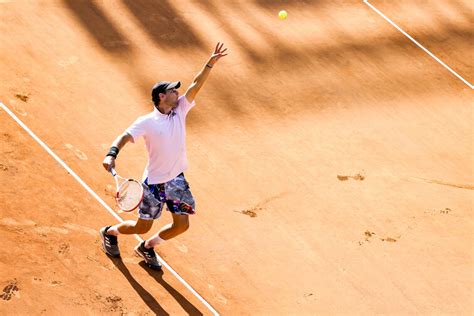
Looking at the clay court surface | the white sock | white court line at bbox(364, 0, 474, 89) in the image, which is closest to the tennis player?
the white sock

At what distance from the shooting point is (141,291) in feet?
29.4

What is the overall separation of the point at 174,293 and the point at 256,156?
134 inches

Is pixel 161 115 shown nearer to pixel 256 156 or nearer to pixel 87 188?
pixel 87 188

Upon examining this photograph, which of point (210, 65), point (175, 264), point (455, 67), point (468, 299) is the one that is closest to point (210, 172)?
point (175, 264)

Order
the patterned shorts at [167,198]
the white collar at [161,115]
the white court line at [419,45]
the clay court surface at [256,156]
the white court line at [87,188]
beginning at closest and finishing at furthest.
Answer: the white collar at [161,115] < the patterned shorts at [167,198] < the white court line at [87,188] < the clay court surface at [256,156] < the white court line at [419,45]

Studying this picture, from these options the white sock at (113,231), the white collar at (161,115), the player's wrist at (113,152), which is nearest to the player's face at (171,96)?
the white collar at (161,115)

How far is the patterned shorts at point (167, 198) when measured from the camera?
8695mm

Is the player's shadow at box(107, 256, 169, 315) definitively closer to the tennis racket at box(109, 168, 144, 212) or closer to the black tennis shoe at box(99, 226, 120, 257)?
the black tennis shoe at box(99, 226, 120, 257)

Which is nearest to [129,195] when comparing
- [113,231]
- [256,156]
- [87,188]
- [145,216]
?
[145,216]

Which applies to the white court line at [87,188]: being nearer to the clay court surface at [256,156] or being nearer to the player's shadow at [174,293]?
the clay court surface at [256,156]

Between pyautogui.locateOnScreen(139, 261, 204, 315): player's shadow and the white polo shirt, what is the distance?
118 centimetres

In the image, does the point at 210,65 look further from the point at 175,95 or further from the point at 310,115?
the point at 310,115

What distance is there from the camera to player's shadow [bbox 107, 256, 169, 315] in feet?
28.8

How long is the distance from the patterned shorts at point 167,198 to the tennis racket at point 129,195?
A: 253 mm
